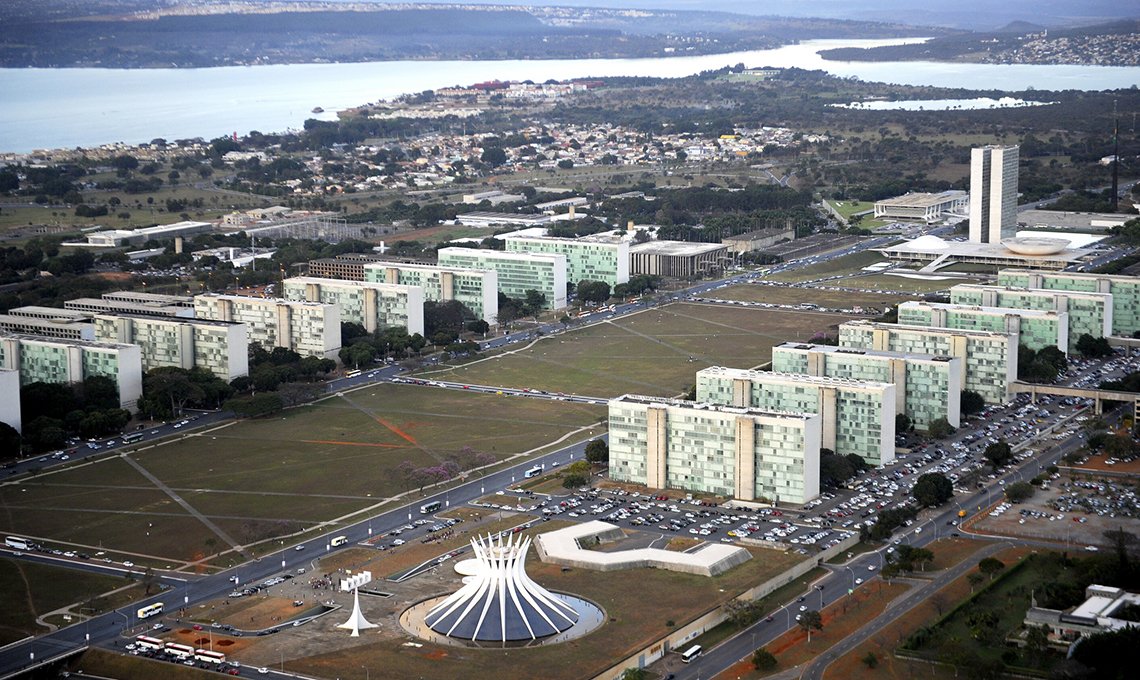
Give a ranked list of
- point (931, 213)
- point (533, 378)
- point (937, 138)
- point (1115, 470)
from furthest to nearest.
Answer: point (937, 138), point (931, 213), point (533, 378), point (1115, 470)

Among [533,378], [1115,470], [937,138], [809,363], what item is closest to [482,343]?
[533,378]

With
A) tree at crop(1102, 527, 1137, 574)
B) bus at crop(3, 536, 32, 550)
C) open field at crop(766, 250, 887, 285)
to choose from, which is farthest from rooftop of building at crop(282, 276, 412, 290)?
tree at crop(1102, 527, 1137, 574)

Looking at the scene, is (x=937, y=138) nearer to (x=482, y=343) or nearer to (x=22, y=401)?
(x=482, y=343)

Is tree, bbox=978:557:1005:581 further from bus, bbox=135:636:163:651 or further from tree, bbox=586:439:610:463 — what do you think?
bus, bbox=135:636:163:651

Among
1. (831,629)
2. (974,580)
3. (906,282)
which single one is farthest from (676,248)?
(831,629)

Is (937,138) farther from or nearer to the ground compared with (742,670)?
farther from the ground

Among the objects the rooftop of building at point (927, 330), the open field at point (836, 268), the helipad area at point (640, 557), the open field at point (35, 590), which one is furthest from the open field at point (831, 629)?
the open field at point (836, 268)
